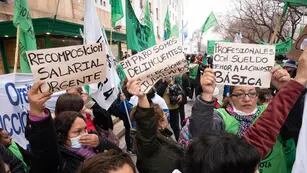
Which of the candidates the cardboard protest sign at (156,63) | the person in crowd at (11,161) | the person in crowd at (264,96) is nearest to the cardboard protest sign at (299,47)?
the cardboard protest sign at (156,63)

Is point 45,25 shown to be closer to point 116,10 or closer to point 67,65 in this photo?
point 116,10

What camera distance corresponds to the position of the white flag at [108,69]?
5.17 m

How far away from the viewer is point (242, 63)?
3.25 metres

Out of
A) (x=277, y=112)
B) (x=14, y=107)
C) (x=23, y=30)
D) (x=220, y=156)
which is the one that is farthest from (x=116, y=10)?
(x=220, y=156)

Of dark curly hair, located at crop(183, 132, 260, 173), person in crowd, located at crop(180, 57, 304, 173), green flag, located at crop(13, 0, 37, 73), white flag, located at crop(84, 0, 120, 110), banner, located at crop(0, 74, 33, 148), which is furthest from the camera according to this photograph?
white flag, located at crop(84, 0, 120, 110)

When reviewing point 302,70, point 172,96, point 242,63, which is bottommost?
point 172,96

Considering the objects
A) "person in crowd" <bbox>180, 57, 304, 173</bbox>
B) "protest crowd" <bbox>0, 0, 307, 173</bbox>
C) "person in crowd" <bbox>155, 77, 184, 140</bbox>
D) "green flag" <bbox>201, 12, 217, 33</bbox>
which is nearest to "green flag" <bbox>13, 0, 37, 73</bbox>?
"protest crowd" <bbox>0, 0, 307, 173</bbox>

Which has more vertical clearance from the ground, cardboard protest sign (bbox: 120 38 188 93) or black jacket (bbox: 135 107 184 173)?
cardboard protest sign (bbox: 120 38 188 93)

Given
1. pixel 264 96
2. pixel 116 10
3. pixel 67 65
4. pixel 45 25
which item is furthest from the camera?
pixel 45 25

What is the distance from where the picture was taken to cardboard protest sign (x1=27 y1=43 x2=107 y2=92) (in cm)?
297

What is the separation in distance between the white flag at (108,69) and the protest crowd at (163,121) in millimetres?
1210

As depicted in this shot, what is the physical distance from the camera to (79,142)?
121 inches

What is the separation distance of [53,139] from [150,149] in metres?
0.65

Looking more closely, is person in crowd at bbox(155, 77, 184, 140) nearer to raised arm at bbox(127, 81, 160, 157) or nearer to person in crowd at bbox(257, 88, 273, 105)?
person in crowd at bbox(257, 88, 273, 105)
